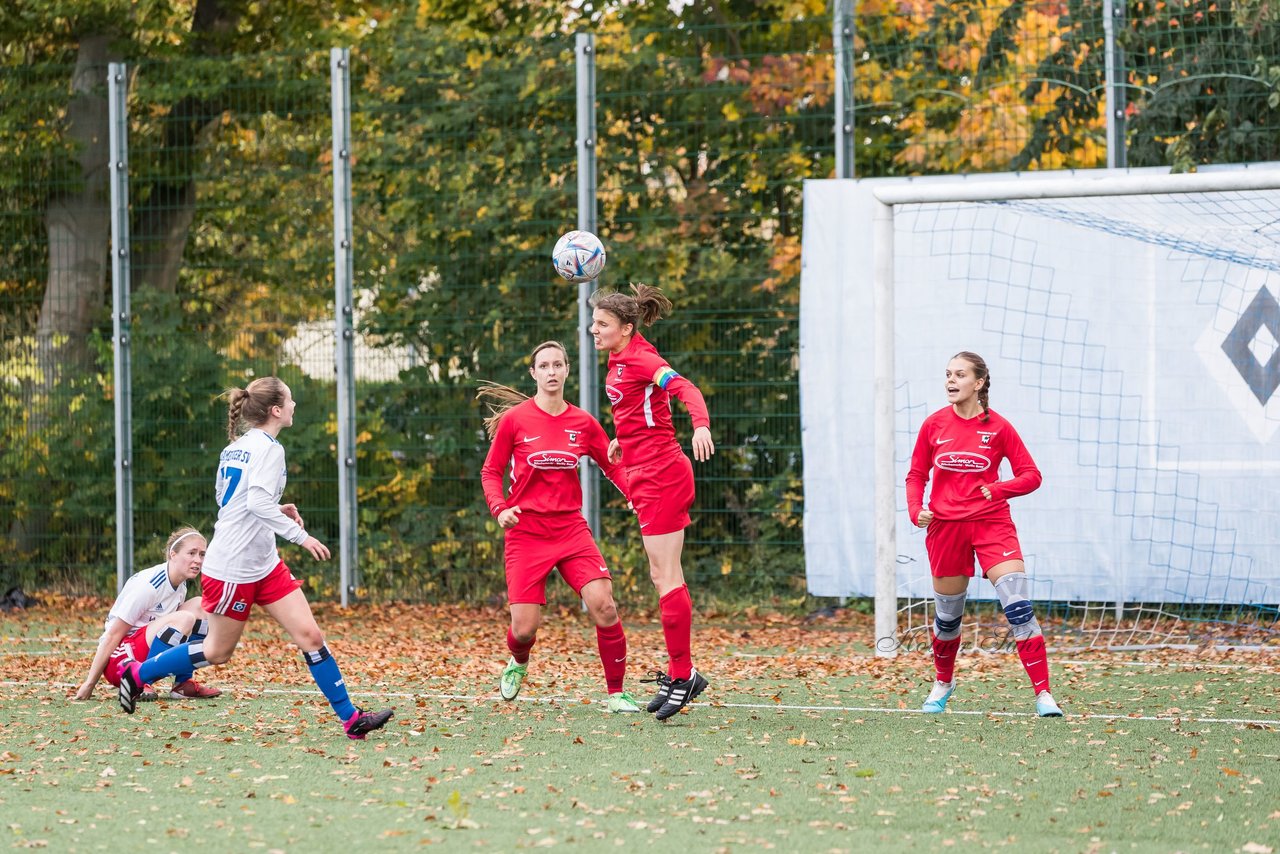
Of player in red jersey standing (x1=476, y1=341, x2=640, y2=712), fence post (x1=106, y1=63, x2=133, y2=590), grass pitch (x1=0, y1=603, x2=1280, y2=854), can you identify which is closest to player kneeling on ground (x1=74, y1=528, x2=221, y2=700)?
grass pitch (x1=0, y1=603, x2=1280, y2=854)

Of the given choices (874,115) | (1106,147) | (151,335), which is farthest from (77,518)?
(1106,147)

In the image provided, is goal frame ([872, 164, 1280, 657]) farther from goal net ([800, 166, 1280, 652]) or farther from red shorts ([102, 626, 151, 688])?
red shorts ([102, 626, 151, 688])

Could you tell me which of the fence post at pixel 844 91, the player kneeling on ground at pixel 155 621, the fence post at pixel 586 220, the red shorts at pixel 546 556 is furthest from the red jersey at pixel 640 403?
the fence post at pixel 844 91

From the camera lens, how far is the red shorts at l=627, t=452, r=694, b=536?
756 cm

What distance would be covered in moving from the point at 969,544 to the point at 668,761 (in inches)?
79.5

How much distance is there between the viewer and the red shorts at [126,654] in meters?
8.18

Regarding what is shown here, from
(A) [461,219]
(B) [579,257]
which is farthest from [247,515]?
(A) [461,219]

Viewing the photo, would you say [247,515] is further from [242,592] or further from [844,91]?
[844,91]

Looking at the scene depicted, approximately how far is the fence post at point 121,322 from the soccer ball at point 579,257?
5.71 metres

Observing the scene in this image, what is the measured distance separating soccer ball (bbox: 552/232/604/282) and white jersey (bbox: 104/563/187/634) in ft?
8.35

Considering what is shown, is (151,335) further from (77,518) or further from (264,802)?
(264,802)

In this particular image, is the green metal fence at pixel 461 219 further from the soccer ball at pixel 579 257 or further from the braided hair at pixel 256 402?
the braided hair at pixel 256 402

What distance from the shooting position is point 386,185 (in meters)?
13.0

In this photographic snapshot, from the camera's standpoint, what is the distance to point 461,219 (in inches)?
502
